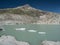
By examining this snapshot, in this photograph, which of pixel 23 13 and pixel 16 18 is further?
pixel 23 13

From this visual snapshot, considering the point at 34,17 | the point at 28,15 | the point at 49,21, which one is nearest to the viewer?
the point at 34,17

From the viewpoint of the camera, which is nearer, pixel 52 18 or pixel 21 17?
pixel 21 17

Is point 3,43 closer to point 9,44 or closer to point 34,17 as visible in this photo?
point 9,44

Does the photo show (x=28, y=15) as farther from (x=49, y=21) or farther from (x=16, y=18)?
(x=49, y=21)

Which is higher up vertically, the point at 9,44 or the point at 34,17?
the point at 9,44

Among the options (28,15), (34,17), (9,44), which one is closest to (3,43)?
(9,44)

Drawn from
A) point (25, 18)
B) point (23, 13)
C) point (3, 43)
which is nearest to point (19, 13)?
point (23, 13)

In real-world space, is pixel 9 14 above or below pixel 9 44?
below

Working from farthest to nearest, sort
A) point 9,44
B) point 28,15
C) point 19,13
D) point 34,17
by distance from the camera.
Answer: point 19,13, point 28,15, point 34,17, point 9,44

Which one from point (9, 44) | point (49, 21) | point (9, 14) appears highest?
point (9, 44)
